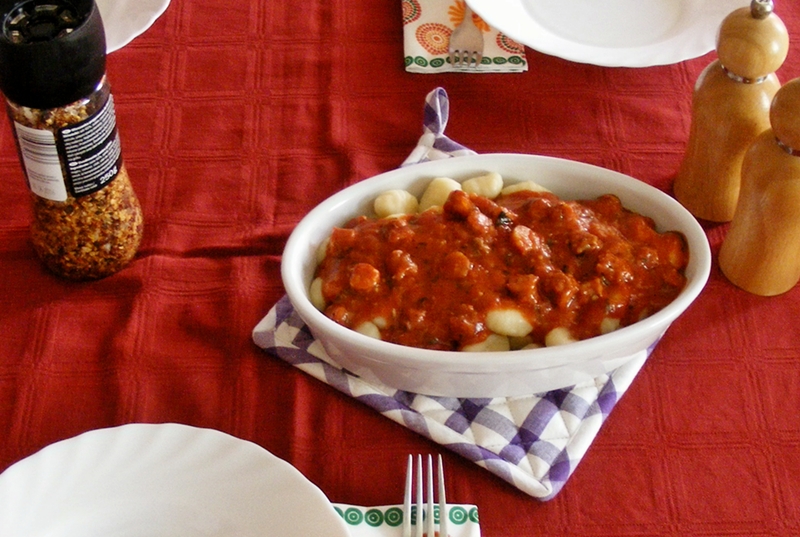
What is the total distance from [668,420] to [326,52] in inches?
26.8

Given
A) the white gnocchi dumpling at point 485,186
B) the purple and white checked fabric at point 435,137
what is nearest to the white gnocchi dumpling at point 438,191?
the white gnocchi dumpling at point 485,186

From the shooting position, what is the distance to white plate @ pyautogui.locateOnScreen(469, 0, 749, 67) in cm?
110

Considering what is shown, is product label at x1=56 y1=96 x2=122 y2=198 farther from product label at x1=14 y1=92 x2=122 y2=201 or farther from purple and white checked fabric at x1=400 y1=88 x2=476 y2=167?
purple and white checked fabric at x1=400 y1=88 x2=476 y2=167

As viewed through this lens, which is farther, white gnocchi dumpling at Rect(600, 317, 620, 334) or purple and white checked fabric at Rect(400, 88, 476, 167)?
purple and white checked fabric at Rect(400, 88, 476, 167)

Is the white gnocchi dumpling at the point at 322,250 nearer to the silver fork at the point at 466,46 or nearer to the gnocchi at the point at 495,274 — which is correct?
the gnocchi at the point at 495,274

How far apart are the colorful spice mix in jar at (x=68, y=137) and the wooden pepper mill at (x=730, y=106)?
0.61 meters

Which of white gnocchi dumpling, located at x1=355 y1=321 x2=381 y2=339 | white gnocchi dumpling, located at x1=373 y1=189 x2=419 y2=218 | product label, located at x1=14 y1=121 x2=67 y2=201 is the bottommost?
white gnocchi dumpling, located at x1=355 y1=321 x2=381 y2=339

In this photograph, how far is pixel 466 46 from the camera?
1.17 meters

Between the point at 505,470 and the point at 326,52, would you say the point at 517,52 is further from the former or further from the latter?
the point at 505,470

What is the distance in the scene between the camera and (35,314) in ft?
2.99

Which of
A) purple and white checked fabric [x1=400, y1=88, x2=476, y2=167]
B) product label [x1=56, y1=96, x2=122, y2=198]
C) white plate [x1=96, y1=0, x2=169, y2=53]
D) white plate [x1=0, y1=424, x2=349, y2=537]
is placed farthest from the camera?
white plate [x1=96, y1=0, x2=169, y2=53]

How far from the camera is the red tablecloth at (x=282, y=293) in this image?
31.4 inches

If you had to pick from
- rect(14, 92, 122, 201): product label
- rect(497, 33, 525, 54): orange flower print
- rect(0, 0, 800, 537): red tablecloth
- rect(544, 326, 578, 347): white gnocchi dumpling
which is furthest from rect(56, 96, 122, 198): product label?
rect(497, 33, 525, 54): orange flower print

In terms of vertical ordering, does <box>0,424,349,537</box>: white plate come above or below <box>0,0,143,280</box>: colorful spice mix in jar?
below
